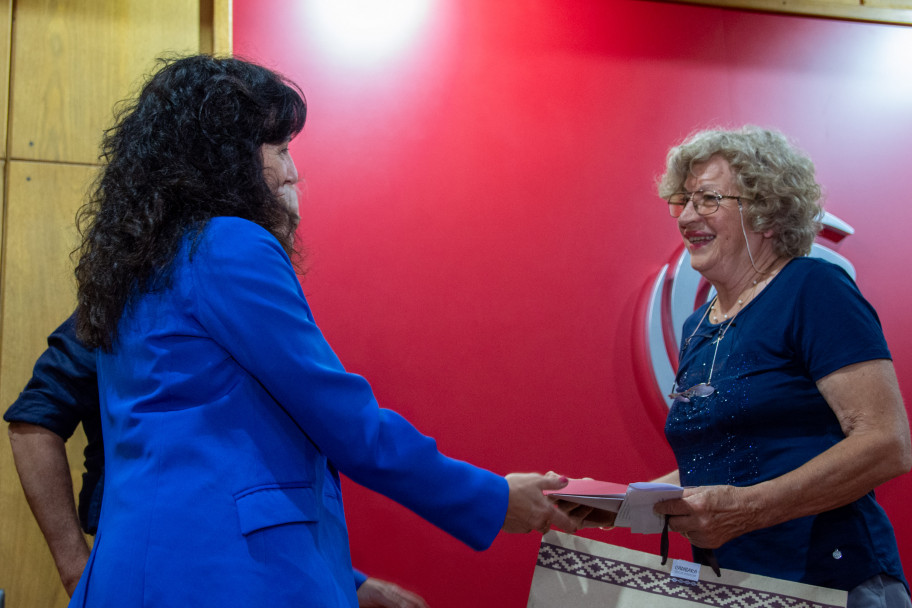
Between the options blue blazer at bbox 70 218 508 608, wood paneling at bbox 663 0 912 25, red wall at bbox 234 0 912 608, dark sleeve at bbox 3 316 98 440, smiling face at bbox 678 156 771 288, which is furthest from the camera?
wood paneling at bbox 663 0 912 25

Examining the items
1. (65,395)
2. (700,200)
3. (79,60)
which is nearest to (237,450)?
(65,395)

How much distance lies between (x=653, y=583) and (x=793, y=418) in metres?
0.44

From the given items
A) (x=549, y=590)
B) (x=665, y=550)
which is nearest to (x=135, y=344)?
(x=549, y=590)

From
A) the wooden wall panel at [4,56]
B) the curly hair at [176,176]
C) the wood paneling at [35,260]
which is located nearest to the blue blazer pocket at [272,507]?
the curly hair at [176,176]

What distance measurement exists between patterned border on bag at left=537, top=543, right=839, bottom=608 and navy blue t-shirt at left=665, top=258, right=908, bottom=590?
135mm

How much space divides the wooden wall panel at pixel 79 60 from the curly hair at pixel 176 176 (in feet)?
3.80

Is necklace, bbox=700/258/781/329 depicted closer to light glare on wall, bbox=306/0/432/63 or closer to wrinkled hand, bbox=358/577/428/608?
wrinkled hand, bbox=358/577/428/608

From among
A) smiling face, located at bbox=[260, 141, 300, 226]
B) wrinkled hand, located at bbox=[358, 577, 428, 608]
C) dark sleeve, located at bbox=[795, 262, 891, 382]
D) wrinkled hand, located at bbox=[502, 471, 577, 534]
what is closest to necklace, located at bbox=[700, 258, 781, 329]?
dark sleeve, located at bbox=[795, 262, 891, 382]

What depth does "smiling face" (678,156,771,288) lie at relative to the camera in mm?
1985

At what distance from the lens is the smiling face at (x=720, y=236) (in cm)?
199

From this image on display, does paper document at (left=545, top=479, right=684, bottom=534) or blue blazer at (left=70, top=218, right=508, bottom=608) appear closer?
blue blazer at (left=70, top=218, right=508, bottom=608)

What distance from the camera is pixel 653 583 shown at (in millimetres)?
1551

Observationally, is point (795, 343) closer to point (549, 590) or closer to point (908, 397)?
point (549, 590)

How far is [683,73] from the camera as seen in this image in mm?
2877
